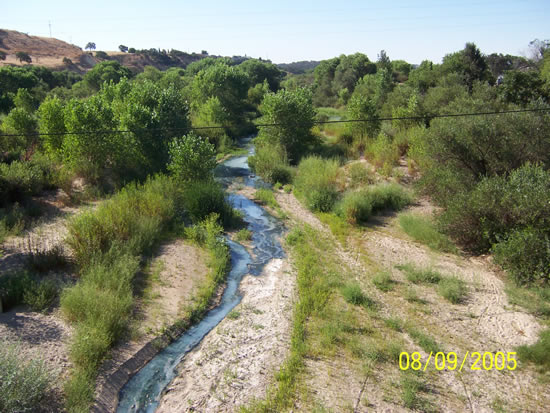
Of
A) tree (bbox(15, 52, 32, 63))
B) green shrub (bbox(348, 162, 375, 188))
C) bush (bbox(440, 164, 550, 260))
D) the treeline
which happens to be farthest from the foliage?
tree (bbox(15, 52, 32, 63))

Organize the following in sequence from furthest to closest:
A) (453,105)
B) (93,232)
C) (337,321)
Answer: (453,105) → (93,232) → (337,321)

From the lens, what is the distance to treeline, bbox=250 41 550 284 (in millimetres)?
12188

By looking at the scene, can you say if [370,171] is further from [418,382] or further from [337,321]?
[418,382]

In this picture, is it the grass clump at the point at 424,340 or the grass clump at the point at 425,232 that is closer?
the grass clump at the point at 424,340

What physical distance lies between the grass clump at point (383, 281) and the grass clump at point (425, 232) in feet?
10.6

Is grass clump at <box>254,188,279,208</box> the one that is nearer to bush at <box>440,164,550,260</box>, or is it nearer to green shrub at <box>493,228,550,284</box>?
bush at <box>440,164,550,260</box>

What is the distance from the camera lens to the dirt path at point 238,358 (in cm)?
811

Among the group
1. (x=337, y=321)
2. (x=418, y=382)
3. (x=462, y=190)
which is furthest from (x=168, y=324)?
(x=462, y=190)

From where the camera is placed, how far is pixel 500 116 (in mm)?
16938

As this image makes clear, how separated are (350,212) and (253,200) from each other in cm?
676

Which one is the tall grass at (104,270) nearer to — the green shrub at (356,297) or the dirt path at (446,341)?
the dirt path at (446,341)

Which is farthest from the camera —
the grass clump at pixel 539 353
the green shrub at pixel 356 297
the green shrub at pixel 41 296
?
Result: the green shrub at pixel 356 297

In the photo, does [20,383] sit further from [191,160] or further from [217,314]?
[191,160]

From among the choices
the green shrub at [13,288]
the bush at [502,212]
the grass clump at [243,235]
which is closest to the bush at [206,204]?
the grass clump at [243,235]
